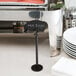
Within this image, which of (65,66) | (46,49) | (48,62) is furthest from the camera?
(46,49)

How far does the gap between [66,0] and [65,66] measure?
419 mm

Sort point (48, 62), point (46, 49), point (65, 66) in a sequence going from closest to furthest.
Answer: point (65, 66) < point (48, 62) < point (46, 49)

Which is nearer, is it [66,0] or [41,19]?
[41,19]

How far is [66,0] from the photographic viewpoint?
1.00m

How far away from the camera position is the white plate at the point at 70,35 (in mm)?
838

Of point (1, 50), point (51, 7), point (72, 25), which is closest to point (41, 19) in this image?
point (51, 7)

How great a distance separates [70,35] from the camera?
89 cm

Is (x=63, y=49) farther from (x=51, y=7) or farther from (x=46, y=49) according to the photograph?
(x=51, y=7)

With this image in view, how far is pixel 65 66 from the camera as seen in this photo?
2.44ft

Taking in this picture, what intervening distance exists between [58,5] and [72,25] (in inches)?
5.6

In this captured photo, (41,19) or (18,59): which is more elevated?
(41,19)

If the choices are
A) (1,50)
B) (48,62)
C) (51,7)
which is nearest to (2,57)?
(1,50)

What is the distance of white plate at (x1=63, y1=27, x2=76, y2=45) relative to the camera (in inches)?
33.0

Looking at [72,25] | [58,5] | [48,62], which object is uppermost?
[58,5]
